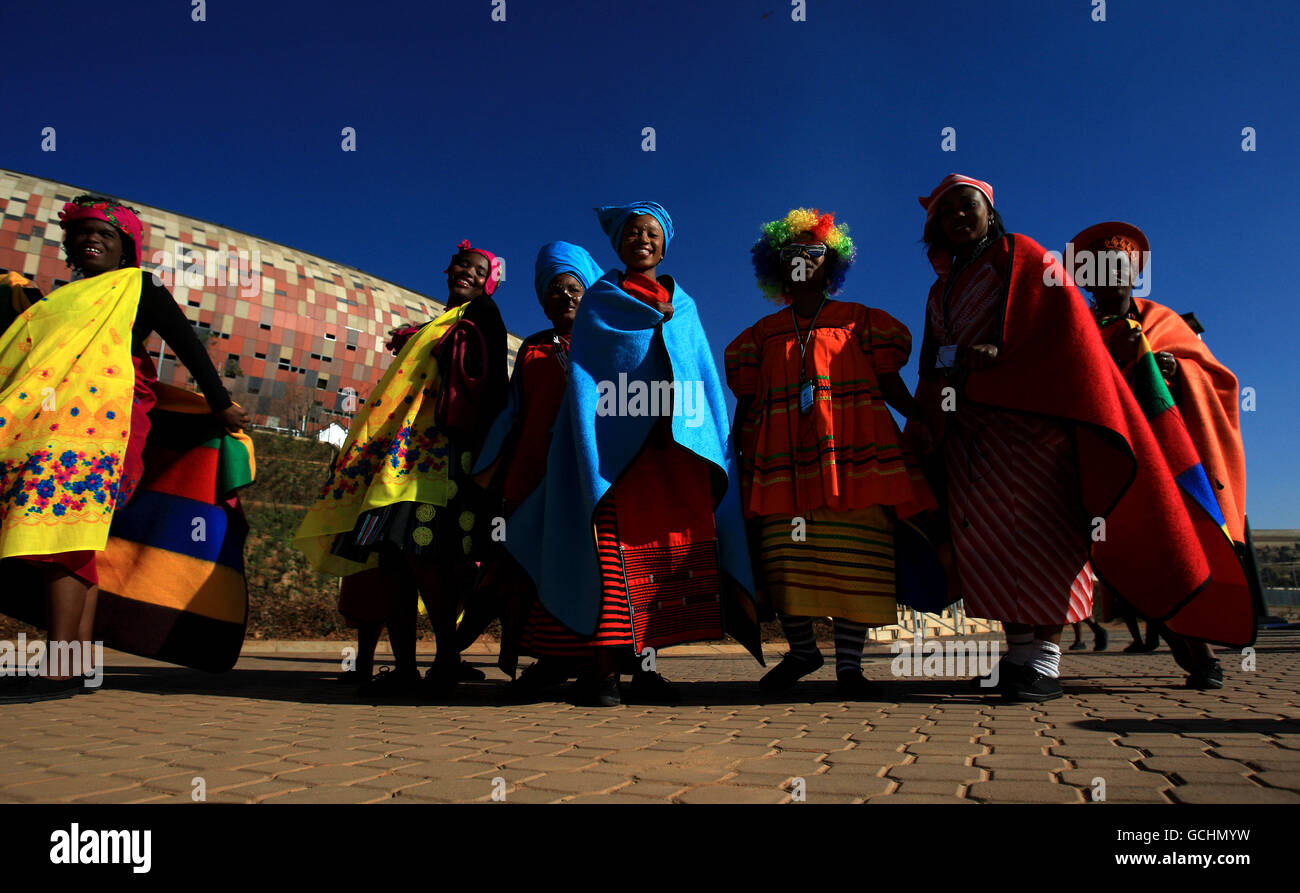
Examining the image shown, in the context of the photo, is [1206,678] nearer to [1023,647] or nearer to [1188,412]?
[1023,647]

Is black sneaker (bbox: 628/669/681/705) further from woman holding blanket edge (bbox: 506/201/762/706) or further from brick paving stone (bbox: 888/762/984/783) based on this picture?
brick paving stone (bbox: 888/762/984/783)

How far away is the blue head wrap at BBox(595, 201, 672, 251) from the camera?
393 cm

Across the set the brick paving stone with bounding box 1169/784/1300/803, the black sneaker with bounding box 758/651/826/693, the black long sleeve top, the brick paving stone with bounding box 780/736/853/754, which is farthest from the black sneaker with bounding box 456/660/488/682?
the brick paving stone with bounding box 1169/784/1300/803

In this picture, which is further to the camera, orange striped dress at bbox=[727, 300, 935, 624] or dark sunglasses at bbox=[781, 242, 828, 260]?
dark sunglasses at bbox=[781, 242, 828, 260]

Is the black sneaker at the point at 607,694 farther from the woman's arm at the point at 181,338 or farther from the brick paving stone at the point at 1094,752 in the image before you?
the woman's arm at the point at 181,338

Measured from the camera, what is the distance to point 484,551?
13.0 ft

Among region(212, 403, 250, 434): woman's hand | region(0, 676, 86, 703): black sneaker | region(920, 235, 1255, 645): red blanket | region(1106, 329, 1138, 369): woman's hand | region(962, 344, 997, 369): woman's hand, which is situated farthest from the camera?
region(212, 403, 250, 434): woman's hand

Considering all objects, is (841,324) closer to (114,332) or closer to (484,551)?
(484,551)

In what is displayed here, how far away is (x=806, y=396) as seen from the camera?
378 centimetres

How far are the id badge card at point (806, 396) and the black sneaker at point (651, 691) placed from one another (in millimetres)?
1472

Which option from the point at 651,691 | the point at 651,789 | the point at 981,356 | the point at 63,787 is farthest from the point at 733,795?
the point at 981,356

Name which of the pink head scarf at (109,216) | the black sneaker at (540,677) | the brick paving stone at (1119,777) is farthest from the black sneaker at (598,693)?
the pink head scarf at (109,216)

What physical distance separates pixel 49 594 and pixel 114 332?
4.33 feet

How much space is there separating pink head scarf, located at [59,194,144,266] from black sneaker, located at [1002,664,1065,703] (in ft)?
15.8
